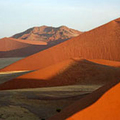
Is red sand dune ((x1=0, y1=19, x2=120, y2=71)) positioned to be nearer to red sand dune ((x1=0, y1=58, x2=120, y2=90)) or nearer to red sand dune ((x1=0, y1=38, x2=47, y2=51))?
red sand dune ((x1=0, y1=58, x2=120, y2=90))

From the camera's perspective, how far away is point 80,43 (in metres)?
37.6

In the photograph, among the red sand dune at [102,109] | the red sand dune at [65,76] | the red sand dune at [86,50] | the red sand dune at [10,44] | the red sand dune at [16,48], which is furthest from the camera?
the red sand dune at [10,44]

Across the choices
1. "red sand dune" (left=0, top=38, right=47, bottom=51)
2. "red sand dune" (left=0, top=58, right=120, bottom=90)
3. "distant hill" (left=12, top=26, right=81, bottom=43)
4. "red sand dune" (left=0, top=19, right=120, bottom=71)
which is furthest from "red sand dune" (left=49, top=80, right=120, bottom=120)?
"distant hill" (left=12, top=26, right=81, bottom=43)

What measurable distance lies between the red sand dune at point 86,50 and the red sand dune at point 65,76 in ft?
46.2

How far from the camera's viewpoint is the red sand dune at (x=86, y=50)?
111ft

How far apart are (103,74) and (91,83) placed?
1.89 m

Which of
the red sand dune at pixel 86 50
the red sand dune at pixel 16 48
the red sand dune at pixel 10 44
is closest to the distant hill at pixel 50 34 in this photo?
the red sand dune at pixel 10 44

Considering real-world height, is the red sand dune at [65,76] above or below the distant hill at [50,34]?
above

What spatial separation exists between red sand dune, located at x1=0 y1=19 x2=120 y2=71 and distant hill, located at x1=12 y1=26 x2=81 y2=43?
5392 centimetres

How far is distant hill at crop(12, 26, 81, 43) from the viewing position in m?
105

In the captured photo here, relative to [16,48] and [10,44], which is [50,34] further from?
[16,48]

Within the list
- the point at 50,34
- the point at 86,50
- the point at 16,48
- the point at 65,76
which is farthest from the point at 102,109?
the point at 50,34

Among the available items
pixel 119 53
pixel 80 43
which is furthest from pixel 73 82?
pixel 80 43

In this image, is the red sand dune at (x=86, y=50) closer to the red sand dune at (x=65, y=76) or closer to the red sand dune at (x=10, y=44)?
the red sand dune at (x=65, y=76)
